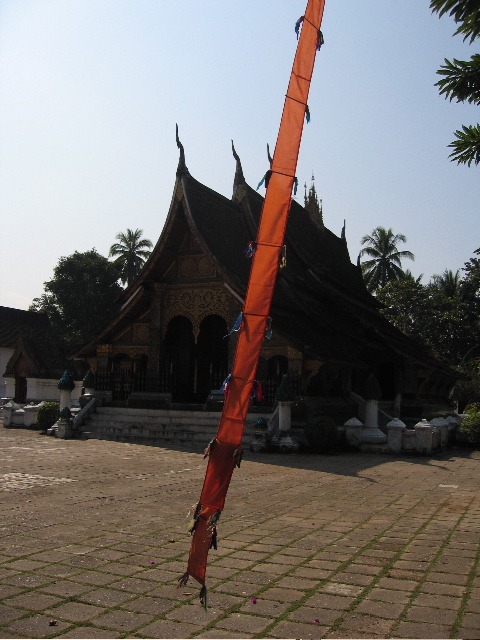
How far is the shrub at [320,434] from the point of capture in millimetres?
12938

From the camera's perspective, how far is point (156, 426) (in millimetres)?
15266

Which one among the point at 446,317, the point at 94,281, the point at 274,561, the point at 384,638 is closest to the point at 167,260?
the point at 274,561

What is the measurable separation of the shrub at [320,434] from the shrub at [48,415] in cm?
723

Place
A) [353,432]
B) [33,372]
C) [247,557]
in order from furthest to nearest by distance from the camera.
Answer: [33,372] < [353,432] < [247,557]

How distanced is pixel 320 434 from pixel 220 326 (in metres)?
6.53

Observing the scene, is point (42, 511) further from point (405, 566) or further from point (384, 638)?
point (384, 638)

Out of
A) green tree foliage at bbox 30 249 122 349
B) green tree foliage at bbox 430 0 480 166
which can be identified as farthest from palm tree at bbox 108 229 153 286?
green tree foliage at bbox 430 0 480 166

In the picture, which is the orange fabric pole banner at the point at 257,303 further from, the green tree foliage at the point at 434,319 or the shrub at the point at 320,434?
the green tree foliage at the point at 434,319

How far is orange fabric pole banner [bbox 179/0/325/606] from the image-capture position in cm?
240

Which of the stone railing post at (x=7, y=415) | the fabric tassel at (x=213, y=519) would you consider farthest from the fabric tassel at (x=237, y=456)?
the stone railing post at (x=7, y=415)

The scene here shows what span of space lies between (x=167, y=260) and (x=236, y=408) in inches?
598

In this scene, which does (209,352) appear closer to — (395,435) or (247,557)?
(395,435)

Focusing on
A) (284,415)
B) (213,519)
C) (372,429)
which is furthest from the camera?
(372,429)

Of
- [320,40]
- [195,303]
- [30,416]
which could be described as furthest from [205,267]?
[320,40]
